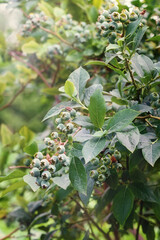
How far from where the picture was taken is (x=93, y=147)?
47cm

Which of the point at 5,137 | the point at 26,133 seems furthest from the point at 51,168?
the point at 5,137

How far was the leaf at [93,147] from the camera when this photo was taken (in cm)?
45

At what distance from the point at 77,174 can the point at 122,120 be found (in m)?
0.13

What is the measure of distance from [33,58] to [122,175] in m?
0.89

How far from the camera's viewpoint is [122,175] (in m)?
0.69

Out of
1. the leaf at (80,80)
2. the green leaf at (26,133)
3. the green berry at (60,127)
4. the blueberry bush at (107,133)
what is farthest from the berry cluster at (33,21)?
the green berry at (60,127)

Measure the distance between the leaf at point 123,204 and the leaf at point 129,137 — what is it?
209 millimetres

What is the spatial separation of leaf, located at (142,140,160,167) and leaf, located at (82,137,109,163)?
0.29ft

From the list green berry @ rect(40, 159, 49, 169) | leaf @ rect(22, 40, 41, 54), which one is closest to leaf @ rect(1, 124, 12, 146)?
leaf @ rect(22, 40, 41, 54)

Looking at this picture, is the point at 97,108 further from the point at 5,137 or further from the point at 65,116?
the point at 5,137

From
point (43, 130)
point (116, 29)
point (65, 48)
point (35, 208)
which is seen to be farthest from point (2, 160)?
point (116, 29)

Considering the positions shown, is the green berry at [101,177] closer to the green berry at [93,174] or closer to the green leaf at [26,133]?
the green berry at [93,174]

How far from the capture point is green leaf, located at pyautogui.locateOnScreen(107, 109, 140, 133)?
46cm

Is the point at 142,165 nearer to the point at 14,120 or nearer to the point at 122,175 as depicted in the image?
the point at 122,175
